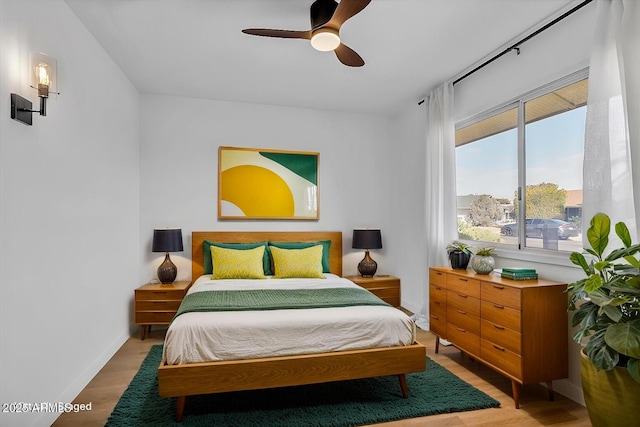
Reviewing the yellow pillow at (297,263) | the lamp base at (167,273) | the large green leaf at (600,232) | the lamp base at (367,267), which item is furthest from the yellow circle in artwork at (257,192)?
the large green leaf at (600,232)

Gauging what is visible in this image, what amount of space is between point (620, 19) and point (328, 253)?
344 cm

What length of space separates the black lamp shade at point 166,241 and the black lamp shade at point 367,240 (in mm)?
2085

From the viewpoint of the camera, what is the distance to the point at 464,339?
3088mm

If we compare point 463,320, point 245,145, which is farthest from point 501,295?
point 245,145

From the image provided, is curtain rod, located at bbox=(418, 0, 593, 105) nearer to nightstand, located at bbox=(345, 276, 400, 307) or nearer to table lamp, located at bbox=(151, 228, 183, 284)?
nightstand, located at bbox=(345, 276, 400, 307)

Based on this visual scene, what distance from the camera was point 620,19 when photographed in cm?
220

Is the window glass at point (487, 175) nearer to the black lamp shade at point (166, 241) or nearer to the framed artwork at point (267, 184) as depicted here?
the framed artwork at point (267, 184)

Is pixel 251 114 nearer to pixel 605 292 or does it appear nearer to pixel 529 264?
pixel 529 264

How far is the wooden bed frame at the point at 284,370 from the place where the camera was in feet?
7.48

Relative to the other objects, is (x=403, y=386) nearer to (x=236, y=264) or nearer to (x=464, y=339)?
(x=464, y=339)

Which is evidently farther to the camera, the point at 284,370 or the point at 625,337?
the point at 284,370

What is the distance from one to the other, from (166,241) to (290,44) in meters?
2.41

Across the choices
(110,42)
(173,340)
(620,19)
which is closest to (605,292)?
(620,19)

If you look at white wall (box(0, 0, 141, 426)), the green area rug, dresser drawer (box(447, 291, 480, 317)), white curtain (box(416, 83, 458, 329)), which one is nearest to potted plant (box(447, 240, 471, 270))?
dresser drawer (box(447, 291, 480, 317))
